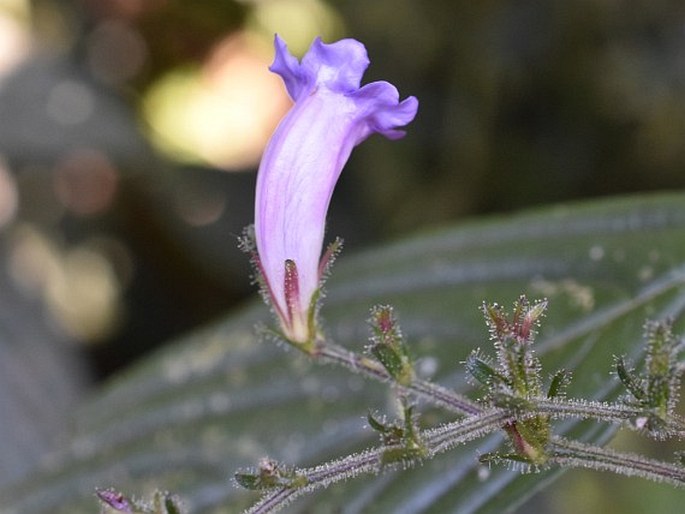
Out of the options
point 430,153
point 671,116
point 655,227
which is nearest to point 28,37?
point 430,153

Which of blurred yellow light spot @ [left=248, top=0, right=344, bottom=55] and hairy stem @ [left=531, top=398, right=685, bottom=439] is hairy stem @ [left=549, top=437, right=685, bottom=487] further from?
blurred yellow light spot @ [left=248, top=0, right=344, bottom=55]

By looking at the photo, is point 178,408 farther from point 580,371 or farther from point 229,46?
point 229,46

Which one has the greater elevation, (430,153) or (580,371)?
(430,153)

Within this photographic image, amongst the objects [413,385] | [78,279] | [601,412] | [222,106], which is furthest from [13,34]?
[601,412]

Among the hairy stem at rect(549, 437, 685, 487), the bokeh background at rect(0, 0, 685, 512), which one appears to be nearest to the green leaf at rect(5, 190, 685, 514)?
the hairy stem at rect(549, 437, 685, 487)

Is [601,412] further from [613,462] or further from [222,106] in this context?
[222,106]

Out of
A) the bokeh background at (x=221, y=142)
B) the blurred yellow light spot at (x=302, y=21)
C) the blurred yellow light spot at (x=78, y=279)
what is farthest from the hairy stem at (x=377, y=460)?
the blurred yellow light spot at (x=302, y=21)
